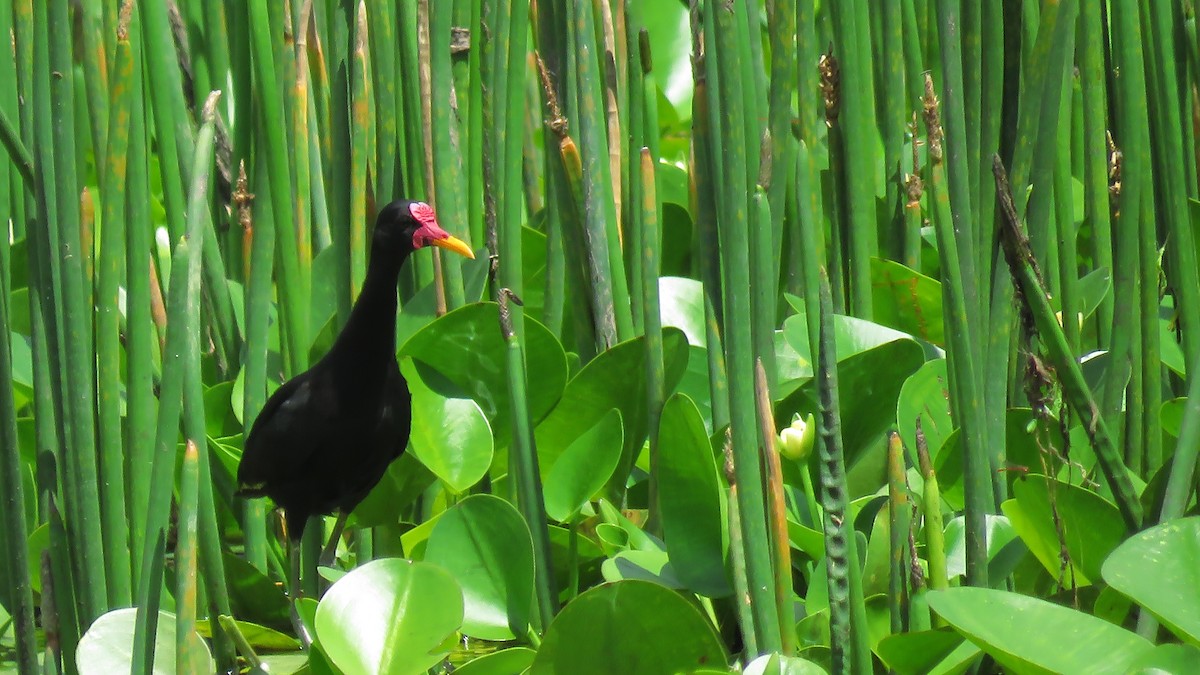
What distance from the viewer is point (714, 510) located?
122 cm

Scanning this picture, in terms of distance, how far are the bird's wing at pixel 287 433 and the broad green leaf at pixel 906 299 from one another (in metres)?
0.65

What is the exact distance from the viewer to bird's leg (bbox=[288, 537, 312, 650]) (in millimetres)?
1406

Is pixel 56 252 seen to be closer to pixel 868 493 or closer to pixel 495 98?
pixel 495 98

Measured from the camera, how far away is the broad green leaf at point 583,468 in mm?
1321

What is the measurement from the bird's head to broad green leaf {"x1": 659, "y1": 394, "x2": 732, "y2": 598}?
1.06ft

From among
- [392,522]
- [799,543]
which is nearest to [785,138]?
[799,543]

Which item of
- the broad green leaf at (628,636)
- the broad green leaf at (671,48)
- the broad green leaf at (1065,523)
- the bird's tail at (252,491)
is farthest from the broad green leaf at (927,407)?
the broad green leaf at (671,48)

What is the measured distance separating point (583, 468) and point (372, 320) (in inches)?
13.6

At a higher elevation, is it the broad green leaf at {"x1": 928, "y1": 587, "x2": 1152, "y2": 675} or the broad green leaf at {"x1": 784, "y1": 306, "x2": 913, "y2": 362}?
the broad green leaf at {"x1": 784, "y1": 306, "x2": 913, "y2": 362}

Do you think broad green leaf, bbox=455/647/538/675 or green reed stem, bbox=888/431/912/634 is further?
broad green leaf, bbox=455/647/538/675

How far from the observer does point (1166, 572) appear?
38.5 inches

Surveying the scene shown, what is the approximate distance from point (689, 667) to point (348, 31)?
33.5 inches

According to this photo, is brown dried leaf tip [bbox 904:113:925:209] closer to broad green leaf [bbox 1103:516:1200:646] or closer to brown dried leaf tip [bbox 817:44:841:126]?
brown dried leaf tip [bbox 817:44:841:126]

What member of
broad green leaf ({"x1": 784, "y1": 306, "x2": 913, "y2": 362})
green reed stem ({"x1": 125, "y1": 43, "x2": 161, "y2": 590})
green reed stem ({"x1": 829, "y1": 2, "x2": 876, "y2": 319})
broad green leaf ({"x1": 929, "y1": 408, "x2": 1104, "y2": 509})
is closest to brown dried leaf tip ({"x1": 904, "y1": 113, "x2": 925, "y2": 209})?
green reed stem ({"x1": 829, "y1": 2, "x2": 876, "y2": 319})
